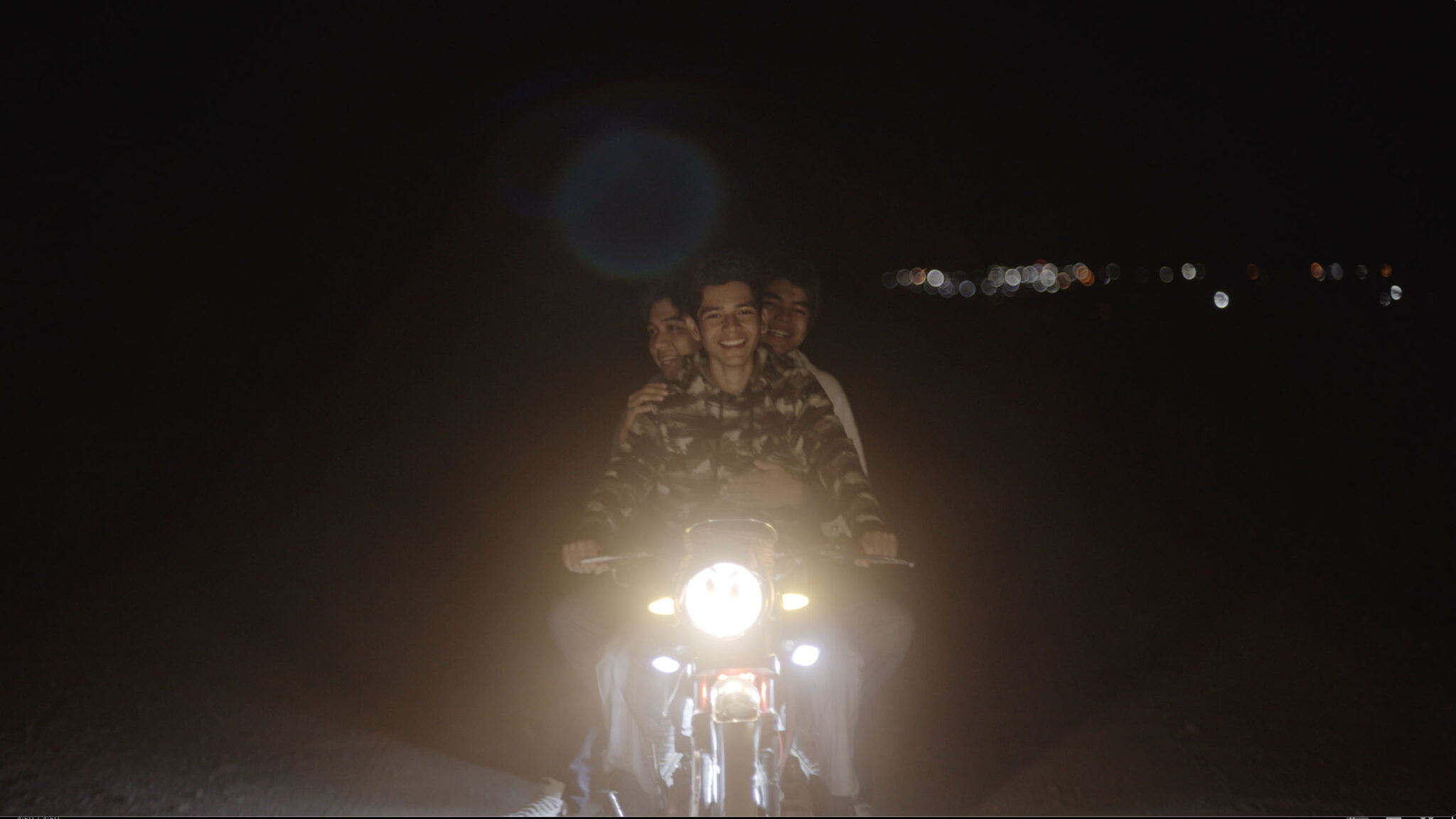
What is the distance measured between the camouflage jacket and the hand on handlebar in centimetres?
40

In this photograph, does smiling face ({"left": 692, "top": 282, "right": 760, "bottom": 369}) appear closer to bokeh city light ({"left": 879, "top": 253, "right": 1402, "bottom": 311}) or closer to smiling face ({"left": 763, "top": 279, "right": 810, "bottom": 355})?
smiling face ({"left": 763, "top": 279, "right": 810, "bottom": 355})

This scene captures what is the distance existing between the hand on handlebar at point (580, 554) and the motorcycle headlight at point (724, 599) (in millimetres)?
550

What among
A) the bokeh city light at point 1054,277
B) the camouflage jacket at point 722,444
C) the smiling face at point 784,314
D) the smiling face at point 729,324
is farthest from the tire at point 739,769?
the bokeh city light at point 1054,277

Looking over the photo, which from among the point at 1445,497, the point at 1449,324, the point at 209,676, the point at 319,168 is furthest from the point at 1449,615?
the point at 319,168

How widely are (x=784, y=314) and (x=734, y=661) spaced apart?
316 cm

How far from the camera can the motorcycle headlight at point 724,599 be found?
3.24 m

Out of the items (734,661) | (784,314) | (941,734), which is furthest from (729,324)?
(941,734)

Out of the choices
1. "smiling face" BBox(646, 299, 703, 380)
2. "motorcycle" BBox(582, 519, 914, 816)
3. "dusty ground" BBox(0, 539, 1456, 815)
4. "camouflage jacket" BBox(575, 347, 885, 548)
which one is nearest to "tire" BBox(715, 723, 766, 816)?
"motorcycle" BBox(582, 519, 914, 816)

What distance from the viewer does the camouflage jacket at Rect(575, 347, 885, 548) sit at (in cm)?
416

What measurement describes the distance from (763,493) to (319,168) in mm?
10653

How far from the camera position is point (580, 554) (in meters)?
3.67

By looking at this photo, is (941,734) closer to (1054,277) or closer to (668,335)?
(668,335)

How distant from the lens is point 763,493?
4.14 metres

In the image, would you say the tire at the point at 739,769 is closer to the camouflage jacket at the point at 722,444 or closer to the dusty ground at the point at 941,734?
the camouflage jacket at the point at 722,444
